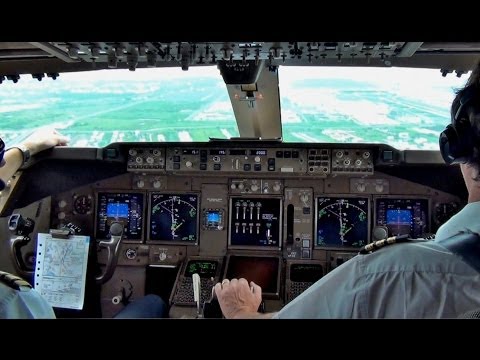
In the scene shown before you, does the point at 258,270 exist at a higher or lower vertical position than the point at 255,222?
lower

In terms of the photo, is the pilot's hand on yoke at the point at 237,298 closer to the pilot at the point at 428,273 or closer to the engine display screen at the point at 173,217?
the pilot at the point at 428,273

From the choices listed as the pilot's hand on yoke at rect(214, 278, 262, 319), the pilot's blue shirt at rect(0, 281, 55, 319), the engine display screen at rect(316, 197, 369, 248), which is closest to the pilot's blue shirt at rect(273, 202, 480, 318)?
the pilot's blue shirt at rect(0, 281, 55, 319)

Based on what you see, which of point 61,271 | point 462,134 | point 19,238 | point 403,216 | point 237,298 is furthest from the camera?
point 403,216

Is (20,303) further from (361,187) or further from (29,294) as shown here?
(361,187)

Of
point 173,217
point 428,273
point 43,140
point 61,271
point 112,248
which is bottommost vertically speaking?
point 61,271

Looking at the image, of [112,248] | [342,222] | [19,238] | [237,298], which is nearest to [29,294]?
[237,298]

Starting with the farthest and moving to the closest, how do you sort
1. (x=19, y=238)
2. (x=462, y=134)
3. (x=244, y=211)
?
(x=244, y=211) < (x=19, y=238) < (x=462, y=134)

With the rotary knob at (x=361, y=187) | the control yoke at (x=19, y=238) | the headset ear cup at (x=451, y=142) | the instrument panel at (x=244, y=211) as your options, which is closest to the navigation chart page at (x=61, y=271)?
the control yoke at (x=19, y=238)
